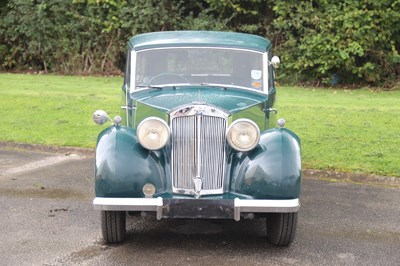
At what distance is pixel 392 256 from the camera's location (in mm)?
5383

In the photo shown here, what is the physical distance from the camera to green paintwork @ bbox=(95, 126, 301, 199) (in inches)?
206

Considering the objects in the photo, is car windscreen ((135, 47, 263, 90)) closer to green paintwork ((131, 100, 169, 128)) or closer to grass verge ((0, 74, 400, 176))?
green paintwork ((131, 100, 169, 128))

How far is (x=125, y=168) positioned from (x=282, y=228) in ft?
4.68

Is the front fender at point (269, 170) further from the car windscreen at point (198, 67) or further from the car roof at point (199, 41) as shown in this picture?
the car roof at point (199, 41)

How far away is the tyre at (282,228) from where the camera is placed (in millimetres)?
5418

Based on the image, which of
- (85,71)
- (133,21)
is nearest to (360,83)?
(133,21)

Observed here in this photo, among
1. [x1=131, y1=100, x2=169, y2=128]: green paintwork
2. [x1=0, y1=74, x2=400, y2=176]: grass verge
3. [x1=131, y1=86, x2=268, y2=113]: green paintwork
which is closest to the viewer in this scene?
[x1=131, y1=100, x2=169, y2=128]: green paintwork

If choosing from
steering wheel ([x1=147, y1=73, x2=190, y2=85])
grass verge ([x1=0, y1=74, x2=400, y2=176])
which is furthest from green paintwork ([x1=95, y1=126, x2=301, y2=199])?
grass verge ([x1=0, y1=74, x2=400, y2=176])

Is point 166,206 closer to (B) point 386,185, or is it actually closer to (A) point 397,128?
(B) point 386,185

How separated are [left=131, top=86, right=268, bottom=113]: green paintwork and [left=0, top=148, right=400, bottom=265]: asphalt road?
1179 millimetres

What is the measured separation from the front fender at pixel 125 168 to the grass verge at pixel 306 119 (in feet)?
12.3

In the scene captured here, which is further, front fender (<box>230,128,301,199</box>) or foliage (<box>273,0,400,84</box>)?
foliage (<box>273,0,400,84</box>)

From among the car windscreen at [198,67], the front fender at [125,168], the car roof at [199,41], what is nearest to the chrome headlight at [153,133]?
the front fender at [125,168]

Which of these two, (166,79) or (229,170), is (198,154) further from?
(166,79)
